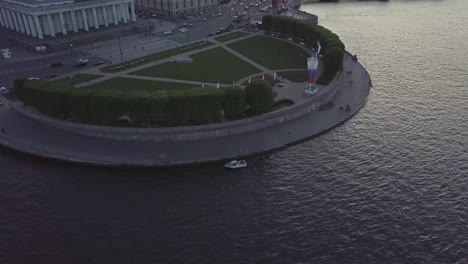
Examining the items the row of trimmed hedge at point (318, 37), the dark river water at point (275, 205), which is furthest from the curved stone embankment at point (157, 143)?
the row of trimmed hedge at point (318, 37)

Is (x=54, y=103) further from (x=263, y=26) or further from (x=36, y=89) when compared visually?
(x=263, y=26)

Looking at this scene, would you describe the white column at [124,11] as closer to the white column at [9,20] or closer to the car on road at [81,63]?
the white column at [9,20]

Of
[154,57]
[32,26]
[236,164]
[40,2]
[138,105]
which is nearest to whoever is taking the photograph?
[236,164]

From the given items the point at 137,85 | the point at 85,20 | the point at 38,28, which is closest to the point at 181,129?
the point at 137,85

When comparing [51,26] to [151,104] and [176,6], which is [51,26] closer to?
[176,6]

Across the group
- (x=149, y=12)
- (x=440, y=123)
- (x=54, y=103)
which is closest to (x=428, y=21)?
(x=440, y=123)
